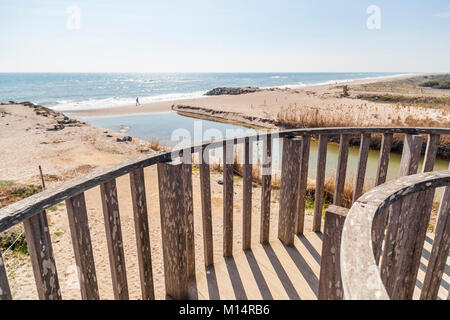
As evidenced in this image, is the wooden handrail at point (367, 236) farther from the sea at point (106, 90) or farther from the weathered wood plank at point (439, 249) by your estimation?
the sea at point (106, 90)

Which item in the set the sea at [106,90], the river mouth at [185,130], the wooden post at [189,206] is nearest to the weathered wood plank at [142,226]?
the wooden post at [189,206]

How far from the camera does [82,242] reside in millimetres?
1521

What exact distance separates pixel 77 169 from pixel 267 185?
6367 millimetres

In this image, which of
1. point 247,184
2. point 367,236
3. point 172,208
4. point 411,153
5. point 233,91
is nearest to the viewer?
point 367,236

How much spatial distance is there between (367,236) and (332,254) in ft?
1.78

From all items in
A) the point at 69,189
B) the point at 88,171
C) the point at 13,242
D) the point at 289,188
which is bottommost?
the point at 88,171

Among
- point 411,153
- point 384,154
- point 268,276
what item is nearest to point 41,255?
point 268,276

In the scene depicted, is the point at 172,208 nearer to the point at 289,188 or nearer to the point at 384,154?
the point at 289,188

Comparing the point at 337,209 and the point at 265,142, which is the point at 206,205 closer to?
the point at 265,142

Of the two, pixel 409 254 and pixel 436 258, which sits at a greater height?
pixel 409 254

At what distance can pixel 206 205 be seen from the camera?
255 centimetres

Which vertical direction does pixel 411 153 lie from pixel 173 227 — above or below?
above

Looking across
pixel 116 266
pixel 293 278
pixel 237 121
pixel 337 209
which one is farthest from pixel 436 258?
pixel 237 121

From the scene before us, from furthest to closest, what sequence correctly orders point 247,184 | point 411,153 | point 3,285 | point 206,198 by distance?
point 411,153 → point 247,184 → point 206,198 → point 3,285
